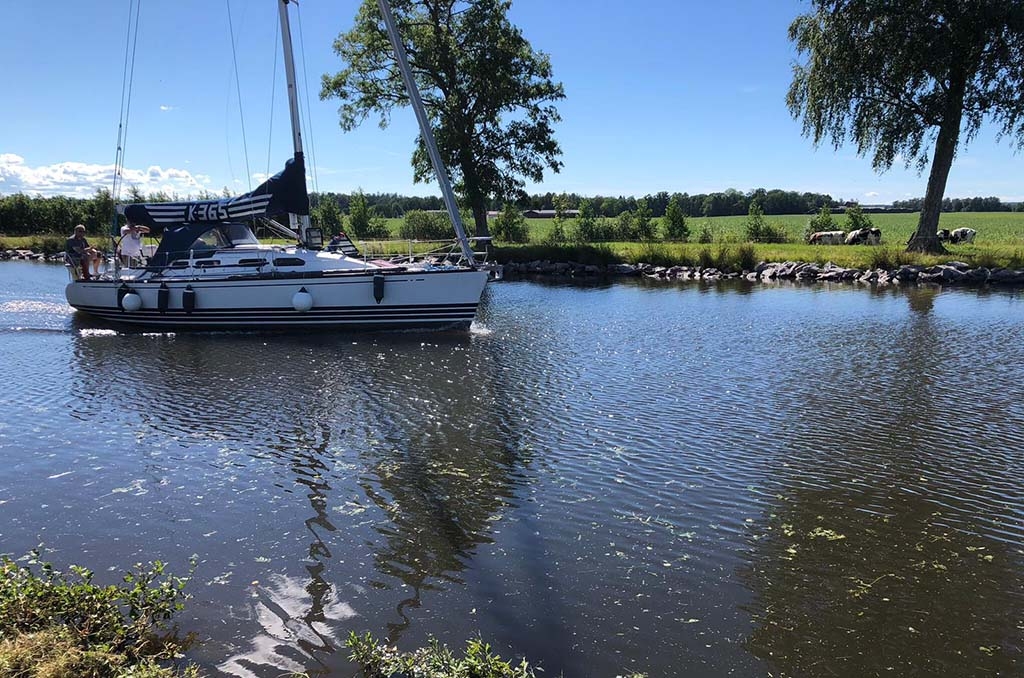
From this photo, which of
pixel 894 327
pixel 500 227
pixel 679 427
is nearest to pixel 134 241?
pixel 679 427

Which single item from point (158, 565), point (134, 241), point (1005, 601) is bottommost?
point (1005, 601)

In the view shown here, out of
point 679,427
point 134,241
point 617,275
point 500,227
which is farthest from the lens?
point 500,227

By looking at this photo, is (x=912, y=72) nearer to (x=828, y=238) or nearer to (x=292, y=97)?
(x=828, y=238)

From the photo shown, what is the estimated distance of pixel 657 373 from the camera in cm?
1362

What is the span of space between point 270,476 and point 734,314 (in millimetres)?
16359

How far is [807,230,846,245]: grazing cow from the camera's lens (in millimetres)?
42031

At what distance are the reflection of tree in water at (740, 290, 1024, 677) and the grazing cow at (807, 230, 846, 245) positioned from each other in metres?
35.6

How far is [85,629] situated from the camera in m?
4.54

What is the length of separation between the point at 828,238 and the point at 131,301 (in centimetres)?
3816

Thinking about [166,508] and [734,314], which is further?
[734,314]

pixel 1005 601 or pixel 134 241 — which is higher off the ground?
pixel 134 241

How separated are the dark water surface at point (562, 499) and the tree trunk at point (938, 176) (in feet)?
62.9

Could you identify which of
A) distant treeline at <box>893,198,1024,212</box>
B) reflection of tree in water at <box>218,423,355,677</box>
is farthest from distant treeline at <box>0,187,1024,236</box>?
reflection of tree in water at <box>218,423,355,677</box>

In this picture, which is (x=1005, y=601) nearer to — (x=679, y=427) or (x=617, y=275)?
(x=679, y=427)
